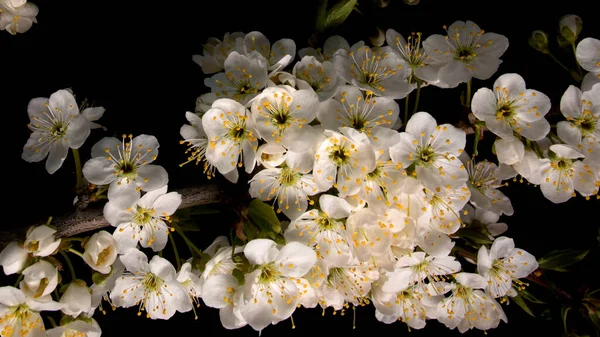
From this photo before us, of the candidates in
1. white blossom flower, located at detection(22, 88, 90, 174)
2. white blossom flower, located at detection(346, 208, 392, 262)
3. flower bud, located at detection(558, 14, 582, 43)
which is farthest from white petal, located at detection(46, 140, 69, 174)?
flower bud, located at detection(558, 14, 582, 43)

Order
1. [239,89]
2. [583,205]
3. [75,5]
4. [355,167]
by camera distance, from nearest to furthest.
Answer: [355,167]
[239,89]
[75,5]
[583,205]

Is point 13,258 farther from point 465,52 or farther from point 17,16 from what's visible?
point 465,52

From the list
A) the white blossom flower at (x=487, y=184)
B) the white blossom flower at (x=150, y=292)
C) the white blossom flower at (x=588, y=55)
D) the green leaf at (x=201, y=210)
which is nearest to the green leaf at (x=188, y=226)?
the green leaf at (x=201, y=210)

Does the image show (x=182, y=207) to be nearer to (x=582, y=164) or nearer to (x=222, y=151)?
(x=222, y=151)

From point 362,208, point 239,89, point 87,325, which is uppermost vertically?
point 239,89

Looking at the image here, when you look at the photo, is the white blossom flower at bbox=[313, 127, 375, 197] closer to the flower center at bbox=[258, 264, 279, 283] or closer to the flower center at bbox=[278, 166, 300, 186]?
the flower center at bbox=[278, 166, 300, 186]

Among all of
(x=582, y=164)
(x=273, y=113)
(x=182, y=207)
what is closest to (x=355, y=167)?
(x=273, y=113)

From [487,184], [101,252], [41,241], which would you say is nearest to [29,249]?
[41,241]
